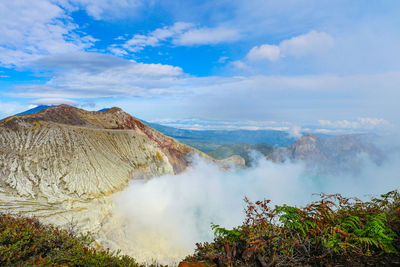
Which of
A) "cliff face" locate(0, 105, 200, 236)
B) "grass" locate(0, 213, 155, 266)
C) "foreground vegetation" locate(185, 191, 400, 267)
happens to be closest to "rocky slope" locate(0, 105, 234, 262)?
"cliff face" locate(0, 105, 200, 236)

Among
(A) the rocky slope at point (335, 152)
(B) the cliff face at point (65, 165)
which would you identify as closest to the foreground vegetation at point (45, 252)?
(B) the cliff face at point (65, 165)

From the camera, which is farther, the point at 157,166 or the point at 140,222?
the point at 157,166

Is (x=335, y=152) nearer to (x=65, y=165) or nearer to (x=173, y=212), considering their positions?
(x=173, y=212)

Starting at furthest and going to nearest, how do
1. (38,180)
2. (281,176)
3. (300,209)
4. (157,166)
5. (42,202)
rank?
(281,176) → (157,166) → (38,180) → (42,202) → (300,209)

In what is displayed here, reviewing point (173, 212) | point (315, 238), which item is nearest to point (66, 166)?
point (173, 212)

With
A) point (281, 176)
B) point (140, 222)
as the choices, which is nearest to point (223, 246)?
point (140, 222)

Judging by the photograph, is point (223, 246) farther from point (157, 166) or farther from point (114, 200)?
point (157, 166)

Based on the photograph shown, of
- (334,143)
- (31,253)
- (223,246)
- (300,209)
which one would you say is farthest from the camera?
(334,143)

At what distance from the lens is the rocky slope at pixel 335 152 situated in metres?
139

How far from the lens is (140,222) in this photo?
2975cm

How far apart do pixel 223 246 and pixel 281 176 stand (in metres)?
138

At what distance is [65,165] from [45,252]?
25.5 m

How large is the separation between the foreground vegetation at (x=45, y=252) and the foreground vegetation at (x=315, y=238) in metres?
2.02

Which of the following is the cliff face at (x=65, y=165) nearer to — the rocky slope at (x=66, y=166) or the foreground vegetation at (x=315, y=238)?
the rocky slope at (x=66, y=166)
